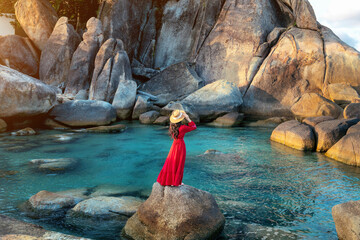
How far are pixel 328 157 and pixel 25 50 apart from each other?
1993 cm

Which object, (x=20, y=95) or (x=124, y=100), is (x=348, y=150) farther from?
(x=20, y=95)

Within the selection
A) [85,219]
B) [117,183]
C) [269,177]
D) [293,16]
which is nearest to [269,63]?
[293,16]

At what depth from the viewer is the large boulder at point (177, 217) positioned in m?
4.36

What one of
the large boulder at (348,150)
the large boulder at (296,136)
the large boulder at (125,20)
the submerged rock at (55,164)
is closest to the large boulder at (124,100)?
the large boulder at (125,20)

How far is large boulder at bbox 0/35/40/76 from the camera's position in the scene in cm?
2056

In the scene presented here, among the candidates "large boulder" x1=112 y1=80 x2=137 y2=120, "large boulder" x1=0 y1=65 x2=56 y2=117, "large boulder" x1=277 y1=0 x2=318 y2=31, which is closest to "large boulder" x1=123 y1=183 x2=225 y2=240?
"large boulder" x1=0 y1=65 x2=56 y2=117

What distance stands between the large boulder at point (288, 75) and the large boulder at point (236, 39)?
1323 millimetres

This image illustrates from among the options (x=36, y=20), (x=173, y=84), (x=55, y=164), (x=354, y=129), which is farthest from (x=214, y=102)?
(x=36, y=20)

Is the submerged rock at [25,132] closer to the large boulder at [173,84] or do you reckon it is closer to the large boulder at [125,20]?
the large boulder at [173,84]

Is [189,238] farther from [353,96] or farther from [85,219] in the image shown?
[353,96]

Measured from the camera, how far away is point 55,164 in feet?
28.0

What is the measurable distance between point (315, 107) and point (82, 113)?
35.4 feet

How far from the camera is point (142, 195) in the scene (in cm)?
652

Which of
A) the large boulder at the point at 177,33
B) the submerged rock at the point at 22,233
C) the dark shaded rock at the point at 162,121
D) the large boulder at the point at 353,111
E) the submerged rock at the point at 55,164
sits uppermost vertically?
the large boulder at the point at 177,33
